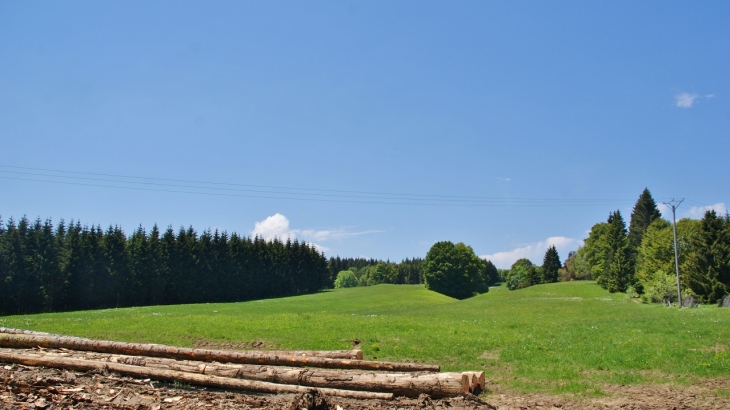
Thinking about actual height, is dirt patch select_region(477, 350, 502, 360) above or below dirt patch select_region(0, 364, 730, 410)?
below

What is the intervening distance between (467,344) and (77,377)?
1285 cm

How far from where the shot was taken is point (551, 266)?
401ft

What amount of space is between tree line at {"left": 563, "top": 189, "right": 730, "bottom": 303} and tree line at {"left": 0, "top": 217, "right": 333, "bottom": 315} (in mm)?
66537

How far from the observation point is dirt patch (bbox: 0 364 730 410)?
824 centimetres

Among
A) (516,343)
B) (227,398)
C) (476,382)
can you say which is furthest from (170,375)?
(516,343)

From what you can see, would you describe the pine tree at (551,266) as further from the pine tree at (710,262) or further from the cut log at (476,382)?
the cut log at (476,382)

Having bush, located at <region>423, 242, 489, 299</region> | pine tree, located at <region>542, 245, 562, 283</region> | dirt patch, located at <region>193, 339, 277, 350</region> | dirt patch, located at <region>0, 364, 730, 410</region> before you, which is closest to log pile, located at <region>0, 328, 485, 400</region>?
dirt patch, located at <region>0, 364, 730, 410</region>

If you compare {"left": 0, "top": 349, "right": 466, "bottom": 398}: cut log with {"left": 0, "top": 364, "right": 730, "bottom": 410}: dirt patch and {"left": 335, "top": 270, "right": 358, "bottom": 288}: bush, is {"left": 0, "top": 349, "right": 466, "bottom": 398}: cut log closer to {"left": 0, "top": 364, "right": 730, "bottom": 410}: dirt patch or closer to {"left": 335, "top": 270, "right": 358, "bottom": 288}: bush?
{"left": 0, "top": 364, "right": 730, "bottom": 410}: dirt patch

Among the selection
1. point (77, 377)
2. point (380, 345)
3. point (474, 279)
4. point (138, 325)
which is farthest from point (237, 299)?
point (77, 377)

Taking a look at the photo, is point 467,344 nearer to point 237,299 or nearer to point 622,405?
point 622,405

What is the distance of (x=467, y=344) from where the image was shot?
57.5 ft

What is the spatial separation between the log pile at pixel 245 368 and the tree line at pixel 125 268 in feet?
200

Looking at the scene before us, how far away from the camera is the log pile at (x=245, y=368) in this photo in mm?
9047

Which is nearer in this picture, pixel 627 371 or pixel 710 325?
pixel 627 371
